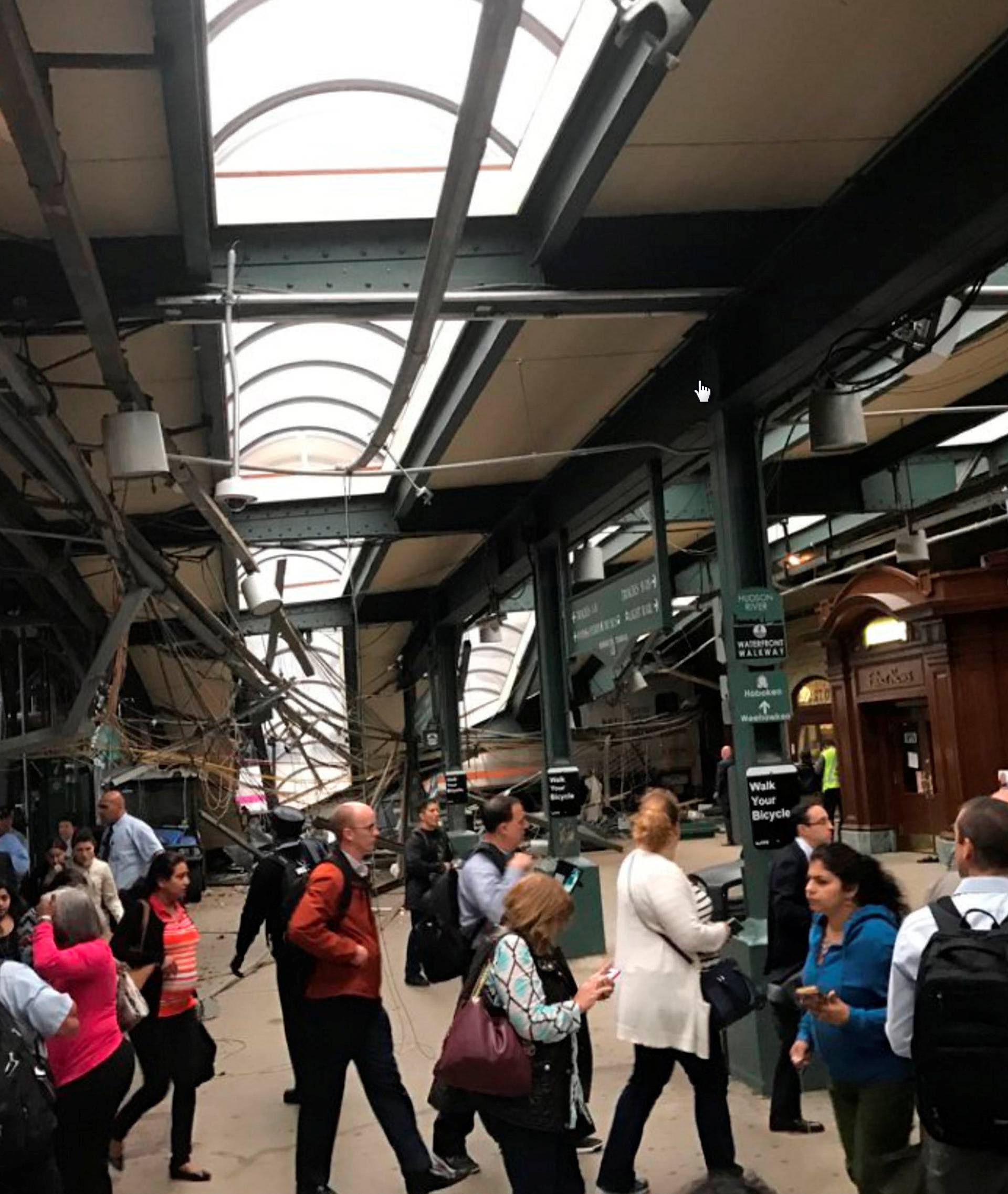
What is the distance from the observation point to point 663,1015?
457 centimetres

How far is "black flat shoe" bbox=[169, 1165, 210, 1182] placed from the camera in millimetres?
5496

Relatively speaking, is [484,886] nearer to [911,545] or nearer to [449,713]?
[911,545]

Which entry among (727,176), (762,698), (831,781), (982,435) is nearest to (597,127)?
(727,176)

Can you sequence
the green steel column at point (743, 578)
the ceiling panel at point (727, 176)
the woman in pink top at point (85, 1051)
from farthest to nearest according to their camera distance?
the green steel column at point (743, 578) → the ceiling panel at point (727, 176) → the woman in pink top at point (85, 1051)

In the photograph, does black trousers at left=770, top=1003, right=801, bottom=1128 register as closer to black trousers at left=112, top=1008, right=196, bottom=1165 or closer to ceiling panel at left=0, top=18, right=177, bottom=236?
black trousers at left=112, top=1008, right=196, bottom=1165

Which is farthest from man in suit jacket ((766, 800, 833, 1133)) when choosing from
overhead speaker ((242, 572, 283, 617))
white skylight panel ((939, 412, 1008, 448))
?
white skylight panel ((939, 412, 1008, 448))

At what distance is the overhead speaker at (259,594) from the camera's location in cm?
781

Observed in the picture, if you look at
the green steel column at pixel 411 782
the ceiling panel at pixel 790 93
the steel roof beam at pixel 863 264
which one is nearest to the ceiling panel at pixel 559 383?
the steel roof beam at pixel 863 264

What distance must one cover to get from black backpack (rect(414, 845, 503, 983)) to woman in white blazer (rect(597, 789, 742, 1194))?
2.92ft

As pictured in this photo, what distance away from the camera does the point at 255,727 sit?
15227 mm

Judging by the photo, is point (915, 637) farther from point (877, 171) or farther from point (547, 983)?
point (547, 983)

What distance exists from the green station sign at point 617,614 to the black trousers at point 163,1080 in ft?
12.5

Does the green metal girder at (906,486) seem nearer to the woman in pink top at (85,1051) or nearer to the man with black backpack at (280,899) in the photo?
the man with black backpack at (280,899)

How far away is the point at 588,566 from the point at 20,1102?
314 inches
